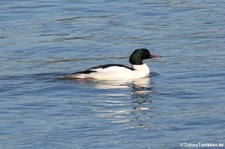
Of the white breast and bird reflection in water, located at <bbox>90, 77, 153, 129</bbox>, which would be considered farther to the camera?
the white breast

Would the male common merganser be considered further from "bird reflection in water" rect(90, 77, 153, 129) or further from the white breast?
"bird reflection in water" rect(90, 77, 153, 129)

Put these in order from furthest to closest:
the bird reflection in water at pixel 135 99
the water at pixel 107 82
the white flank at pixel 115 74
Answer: the white flank at pixel 115 74 → the bird reflection in water at pixel 135 99 → the water at pixel 107 82

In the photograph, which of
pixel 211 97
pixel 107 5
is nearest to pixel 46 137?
pixel 211 97

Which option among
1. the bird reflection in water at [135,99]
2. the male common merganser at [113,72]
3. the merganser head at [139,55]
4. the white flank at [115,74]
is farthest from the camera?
the merganser head at [139,55]

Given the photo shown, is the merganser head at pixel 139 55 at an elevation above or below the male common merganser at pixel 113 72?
above

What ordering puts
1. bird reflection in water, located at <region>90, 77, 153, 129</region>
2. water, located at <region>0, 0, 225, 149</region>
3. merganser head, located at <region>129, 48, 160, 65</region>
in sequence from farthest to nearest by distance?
merganser head, located at <region>129, 48, 160, 65</region> < bird reflection in water, located at <region>90, 77, 153, 129</region> < water, located at <region>0, 0, 225, 149</region>

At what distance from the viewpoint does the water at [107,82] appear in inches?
672

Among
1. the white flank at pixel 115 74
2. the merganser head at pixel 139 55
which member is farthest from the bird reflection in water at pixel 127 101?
the merganser head at pixel 139 55

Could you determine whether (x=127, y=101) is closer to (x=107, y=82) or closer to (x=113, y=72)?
(x=107, y=82)

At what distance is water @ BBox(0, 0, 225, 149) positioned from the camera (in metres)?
17.1

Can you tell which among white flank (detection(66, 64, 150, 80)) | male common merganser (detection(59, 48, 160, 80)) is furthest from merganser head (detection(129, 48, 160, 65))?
white flank (detection(66, 64, 150, 80))

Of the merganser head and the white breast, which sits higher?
the merganser head

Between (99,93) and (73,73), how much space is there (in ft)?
6.82

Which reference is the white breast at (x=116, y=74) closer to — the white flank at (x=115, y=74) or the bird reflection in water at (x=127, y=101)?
the white flank at (x=115, y=74)
